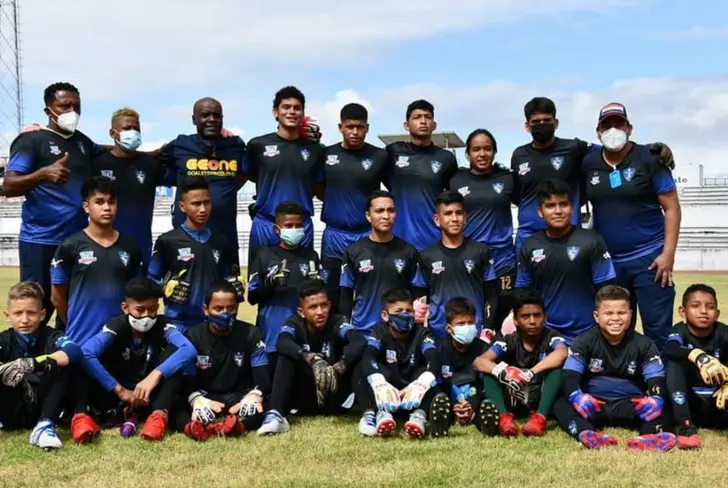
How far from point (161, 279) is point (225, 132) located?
170 cm

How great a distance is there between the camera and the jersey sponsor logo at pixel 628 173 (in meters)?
6.49

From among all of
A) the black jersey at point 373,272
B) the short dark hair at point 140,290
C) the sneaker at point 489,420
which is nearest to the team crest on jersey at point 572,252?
the black jersey at point 373,272

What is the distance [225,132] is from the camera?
24.1ft

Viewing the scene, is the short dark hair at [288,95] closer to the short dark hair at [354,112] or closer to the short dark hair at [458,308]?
the short dark hair at [354,112]

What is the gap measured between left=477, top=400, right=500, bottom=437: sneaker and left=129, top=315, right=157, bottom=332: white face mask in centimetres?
266

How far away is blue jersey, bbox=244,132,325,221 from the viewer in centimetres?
716

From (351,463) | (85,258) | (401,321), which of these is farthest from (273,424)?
(85,258)

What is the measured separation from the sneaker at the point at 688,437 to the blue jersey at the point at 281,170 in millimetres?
3752

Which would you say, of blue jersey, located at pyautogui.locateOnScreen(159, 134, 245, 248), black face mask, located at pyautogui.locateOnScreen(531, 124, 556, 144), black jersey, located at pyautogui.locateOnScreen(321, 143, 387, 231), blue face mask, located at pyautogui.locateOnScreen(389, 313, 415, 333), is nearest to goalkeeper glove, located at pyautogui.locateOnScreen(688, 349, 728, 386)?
blue face mask, located at pyautogui.locateOnScreen(389, 313, 415, 333)

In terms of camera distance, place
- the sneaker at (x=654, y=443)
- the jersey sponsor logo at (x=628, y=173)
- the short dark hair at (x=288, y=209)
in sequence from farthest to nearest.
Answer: the short dark hair at (x=288, y=209) → the jersey sponsor logo at (x=628, y=173) → the sneaker at (x=654, y=443)

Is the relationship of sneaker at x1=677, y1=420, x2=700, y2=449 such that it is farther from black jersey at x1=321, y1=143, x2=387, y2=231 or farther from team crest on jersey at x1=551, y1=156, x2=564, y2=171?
black jersey at x1=321, y1=143, x2=387, y2=231

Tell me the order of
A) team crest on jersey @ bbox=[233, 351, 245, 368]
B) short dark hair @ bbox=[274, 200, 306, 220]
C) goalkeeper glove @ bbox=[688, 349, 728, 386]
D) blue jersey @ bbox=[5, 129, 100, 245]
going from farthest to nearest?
blue jersey @ bbox=[5, 129, 100, 245], short dark hair @ bbox=[274, 200, 306, 220], team crest on jersey @ bbox=[233, 351, 245, 368], goalkeeper glove @ bbox=[688, 349, 728, 386]

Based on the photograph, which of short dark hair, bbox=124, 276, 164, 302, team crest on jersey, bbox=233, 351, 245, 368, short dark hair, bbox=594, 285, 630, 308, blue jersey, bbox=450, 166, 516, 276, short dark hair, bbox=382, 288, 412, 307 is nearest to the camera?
short dark hair, bbox=594, 285, 630, 308

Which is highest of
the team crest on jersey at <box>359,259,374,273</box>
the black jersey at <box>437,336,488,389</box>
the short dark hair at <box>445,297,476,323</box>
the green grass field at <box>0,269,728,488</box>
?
the team crest on jersey at <box>359,259,374,273</box>
